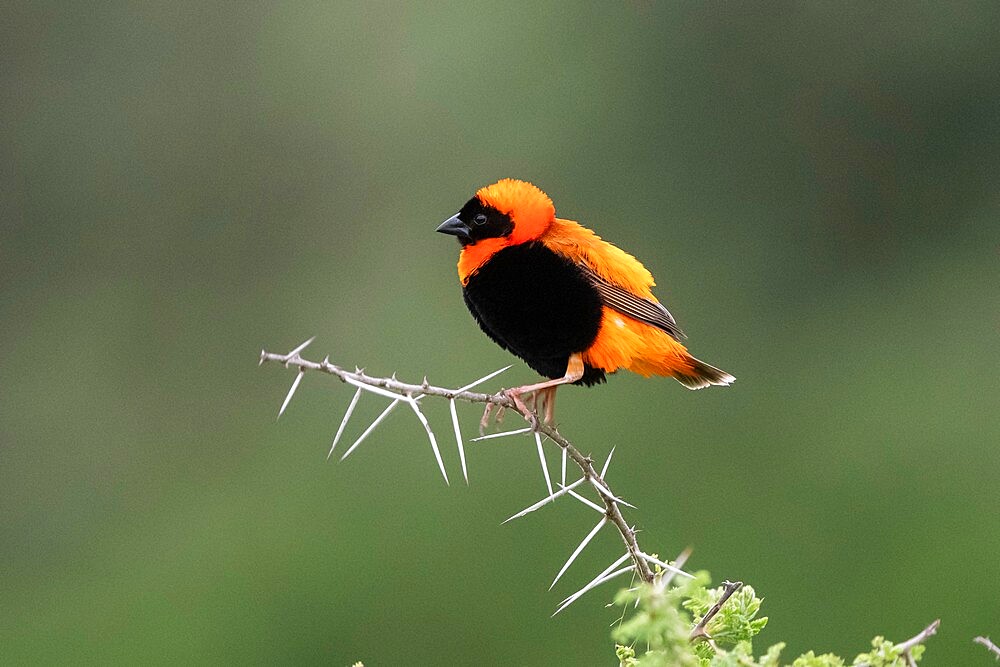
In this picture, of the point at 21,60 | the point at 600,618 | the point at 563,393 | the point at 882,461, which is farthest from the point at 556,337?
the point at 21,60

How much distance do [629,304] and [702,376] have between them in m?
0.39

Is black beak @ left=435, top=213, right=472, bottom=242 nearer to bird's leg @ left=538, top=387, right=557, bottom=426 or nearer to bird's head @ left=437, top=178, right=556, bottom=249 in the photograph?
bird's head @ left=437, top=178, right=556, bottom=249

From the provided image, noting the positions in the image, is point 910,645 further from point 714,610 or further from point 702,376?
point 702,376

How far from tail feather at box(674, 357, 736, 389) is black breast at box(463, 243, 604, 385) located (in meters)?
0.28

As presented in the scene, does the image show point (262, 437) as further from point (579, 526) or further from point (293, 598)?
point (579, 526)

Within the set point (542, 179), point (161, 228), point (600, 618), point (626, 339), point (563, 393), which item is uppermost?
point (161, 228)

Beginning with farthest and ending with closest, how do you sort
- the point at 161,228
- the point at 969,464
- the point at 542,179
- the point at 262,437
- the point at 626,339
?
the point at 161,228, the point at 542,179, the point at 262,437, the point at 969,464, the point at 626,339

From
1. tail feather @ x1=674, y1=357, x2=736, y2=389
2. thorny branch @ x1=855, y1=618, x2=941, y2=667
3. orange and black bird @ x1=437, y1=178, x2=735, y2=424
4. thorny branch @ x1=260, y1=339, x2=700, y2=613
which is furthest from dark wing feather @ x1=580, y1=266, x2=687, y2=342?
thorny branch @ x1=855, y1=618, x2=941, y2=667

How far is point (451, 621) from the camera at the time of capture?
7.98m

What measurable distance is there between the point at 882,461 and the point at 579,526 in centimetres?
227

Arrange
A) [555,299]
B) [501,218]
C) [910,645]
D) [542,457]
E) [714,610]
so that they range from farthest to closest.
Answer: [501,218]
[555,299]
[542,457]
[714,610]
[910,645]

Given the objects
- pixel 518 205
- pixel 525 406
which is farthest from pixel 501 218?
pixel 525 406

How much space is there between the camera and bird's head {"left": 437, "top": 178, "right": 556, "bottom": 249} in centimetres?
418

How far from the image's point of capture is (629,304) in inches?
160
